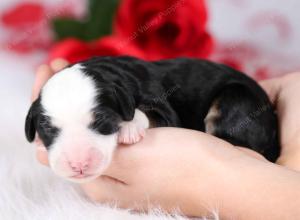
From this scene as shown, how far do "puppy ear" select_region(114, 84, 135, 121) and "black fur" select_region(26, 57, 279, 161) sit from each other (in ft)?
0.18

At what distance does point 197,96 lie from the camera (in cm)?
212

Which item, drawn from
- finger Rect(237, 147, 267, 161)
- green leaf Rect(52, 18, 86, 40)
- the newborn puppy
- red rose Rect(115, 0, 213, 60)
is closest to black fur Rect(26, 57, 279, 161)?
the newborn puppy

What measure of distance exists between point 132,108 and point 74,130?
8.8 inches

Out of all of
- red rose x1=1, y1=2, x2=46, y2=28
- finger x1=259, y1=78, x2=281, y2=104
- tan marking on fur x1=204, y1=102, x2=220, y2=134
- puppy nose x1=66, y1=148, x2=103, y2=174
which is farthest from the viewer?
red rose x1=1, y1=2, x2=46, y2=28

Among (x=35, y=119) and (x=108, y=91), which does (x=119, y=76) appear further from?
(x=35, y=119)

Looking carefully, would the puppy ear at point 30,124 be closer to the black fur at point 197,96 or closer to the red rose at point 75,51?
the black fur at point 197,96

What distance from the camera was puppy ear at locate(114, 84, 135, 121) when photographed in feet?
5.79

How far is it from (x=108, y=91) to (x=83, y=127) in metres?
0.16

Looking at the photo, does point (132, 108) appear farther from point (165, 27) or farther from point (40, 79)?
point (165, 27)

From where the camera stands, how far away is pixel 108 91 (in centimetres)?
176

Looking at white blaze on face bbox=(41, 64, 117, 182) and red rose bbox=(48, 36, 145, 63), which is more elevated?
white blaze on face bbox=(41, 64, 117, 182)

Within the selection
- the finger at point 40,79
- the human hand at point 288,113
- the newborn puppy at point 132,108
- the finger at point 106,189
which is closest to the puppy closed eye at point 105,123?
the newborn puppy at point 132,108

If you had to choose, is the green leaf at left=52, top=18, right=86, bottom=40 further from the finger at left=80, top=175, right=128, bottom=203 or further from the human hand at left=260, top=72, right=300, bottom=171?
the finger at left=80, top=175, right=128, bottom=203

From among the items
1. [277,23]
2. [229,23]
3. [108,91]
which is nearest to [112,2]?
[229,23]
